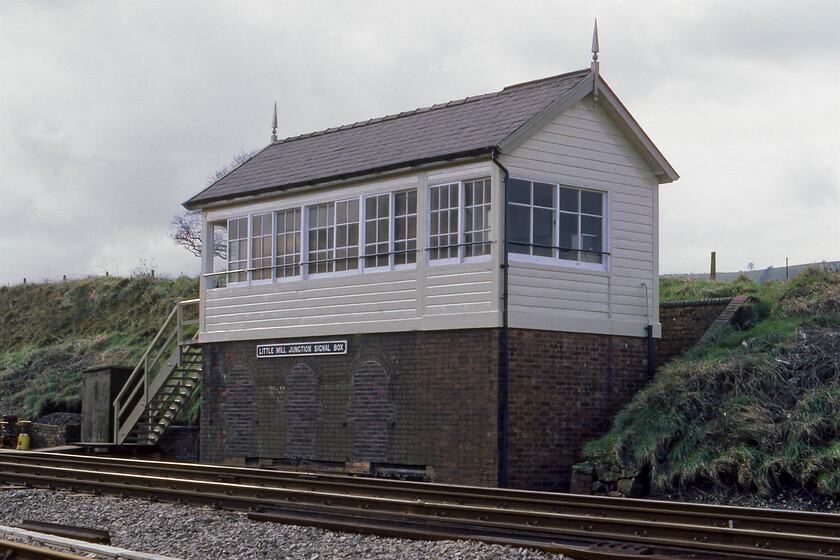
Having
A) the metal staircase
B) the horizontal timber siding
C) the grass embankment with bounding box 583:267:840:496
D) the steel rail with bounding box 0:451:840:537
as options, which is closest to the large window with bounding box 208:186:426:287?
the horizontal timber siding

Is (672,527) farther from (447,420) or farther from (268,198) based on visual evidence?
(268,198)

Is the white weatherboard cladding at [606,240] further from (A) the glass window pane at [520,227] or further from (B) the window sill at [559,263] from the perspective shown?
(A) the glass window pane at [520,227]

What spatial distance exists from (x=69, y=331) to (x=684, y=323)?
90.6 feet

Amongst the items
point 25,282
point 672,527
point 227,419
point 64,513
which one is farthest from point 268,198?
point 25,282

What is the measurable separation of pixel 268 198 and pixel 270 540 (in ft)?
36.6

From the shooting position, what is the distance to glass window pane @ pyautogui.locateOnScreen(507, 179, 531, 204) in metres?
16.8

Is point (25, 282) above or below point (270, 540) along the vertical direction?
above

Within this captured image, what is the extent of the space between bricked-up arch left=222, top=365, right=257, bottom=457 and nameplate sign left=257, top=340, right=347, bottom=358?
702 millimetres

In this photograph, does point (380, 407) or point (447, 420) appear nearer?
point (447, 420)

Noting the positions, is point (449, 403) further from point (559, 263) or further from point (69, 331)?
point (69, 331)

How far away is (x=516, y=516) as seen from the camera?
10.7m

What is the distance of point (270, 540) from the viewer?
33.6 ft

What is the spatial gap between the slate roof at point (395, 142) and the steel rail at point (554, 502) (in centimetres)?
564

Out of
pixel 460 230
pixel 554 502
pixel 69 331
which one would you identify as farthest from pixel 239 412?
pixel 69 331
